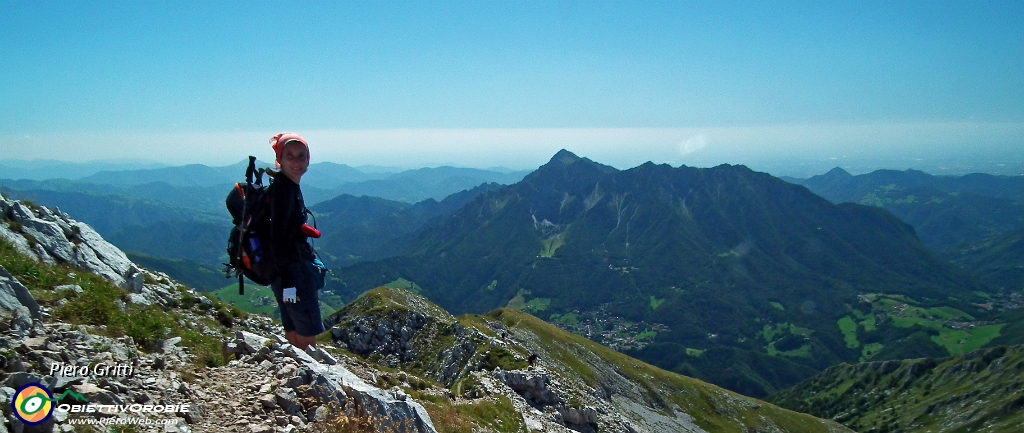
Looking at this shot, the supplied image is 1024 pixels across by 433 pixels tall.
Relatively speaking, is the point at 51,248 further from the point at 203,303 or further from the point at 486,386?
the point at 486,386

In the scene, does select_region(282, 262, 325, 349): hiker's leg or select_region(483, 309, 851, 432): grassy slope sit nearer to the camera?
select_region(282, 262, 325, 349): hiker's leg

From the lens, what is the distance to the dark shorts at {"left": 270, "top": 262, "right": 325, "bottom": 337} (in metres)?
10.8

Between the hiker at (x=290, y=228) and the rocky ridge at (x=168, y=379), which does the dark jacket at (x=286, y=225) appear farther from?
the rocky ridge at (x=168, y=379)

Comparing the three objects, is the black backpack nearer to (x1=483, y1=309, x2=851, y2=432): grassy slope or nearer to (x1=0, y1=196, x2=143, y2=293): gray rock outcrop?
(x1=0, y1=196, x2=143, y2=293): gray rock outcrop

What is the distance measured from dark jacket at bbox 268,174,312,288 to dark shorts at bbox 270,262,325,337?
6.4 inches

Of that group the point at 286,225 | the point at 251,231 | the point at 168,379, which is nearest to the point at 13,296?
the point at 168,379

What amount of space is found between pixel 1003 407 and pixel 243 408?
208 meters

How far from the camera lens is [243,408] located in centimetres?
1041

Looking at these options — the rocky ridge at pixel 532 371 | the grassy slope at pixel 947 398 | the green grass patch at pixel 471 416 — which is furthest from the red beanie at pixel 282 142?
the grassy slope at pixel 947 398

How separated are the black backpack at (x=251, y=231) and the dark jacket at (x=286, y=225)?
19 cm

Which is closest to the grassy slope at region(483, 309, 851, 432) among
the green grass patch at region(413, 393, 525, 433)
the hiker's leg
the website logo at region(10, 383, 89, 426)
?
the green grass patch at region(413, 393, 525, 433)

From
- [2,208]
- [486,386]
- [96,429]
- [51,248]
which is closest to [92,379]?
[96,429]

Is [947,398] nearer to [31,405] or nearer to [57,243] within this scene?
[31,405]

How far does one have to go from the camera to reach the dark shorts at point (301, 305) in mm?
10750
